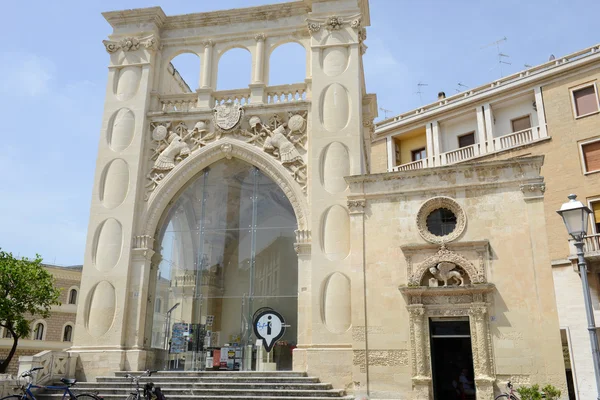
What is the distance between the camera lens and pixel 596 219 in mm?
23172

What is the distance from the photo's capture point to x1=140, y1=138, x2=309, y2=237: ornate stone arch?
1861 centimetres

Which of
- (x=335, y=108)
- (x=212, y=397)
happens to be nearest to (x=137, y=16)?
(x=335, y=108)

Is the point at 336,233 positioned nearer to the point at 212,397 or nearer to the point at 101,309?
the point at 212,397

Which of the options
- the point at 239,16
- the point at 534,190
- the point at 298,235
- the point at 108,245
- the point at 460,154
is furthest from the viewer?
the point at 460,154

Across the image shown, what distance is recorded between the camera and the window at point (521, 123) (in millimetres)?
26703

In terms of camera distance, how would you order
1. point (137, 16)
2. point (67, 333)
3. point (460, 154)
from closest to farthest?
point (137, 16), point (460, 154), point (67, 333)

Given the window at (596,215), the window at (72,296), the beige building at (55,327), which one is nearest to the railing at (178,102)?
the window at (596,215)

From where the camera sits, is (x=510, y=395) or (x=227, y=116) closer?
(x=510, y=395)

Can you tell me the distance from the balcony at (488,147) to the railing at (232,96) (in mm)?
8038

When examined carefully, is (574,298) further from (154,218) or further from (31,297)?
(31,297)

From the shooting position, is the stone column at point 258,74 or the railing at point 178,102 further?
the railing at point 178,102

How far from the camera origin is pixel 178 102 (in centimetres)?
2047

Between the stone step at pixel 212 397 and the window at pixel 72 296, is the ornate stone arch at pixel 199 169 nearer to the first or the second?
the stone step at pixel 212 397

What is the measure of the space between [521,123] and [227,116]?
14904 mm
